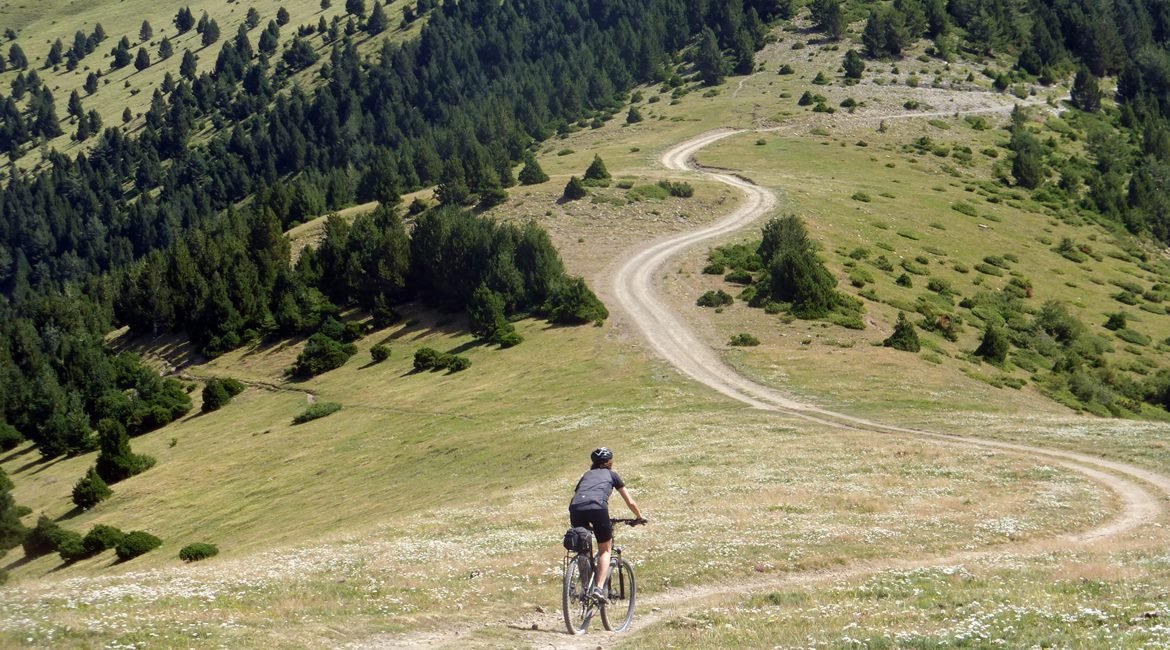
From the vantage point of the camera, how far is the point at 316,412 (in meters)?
67.9

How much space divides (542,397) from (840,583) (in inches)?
1492

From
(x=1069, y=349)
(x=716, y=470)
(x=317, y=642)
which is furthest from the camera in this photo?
(x=1069, y=349)

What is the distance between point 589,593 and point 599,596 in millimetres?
185

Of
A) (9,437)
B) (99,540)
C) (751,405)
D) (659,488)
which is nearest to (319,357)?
(9,437)

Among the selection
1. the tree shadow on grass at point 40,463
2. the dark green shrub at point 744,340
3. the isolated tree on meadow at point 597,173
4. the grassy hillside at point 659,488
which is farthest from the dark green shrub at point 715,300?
the tree shadow on grass at point 40,463

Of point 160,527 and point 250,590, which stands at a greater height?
point 250,590

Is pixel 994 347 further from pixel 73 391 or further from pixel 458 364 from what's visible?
pixel 73 391

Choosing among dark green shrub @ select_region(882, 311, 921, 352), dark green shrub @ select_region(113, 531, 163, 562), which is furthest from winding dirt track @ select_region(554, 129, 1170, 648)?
dark green shrub @ select_region(113, 531, 163, 562)

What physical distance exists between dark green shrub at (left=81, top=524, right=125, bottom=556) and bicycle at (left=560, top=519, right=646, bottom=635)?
34.5 metres

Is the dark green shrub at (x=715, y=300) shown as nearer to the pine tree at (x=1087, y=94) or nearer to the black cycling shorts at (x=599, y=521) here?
the black cycling shorts at (x=599, y=521)

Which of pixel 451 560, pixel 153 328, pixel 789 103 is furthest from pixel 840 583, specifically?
pixel 789 103

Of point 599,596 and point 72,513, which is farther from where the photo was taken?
point 72,513

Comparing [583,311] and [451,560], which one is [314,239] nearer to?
[583,311]

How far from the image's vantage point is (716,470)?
37.5 metres
